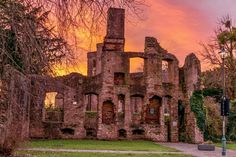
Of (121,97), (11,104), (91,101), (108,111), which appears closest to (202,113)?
(121,97)

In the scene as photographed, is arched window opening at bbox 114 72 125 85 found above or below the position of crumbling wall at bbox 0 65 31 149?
above

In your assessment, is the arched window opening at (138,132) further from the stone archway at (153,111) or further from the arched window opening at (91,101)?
the arched window opening at (91,101)

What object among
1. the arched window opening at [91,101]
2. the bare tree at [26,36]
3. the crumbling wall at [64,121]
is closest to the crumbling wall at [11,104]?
the bare tree at [26,36]

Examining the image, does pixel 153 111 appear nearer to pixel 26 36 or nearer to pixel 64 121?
pixel 64 121

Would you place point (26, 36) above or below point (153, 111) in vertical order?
above

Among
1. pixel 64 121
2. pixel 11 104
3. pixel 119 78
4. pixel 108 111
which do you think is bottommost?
pixel 64 121

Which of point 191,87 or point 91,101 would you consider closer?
point 191,87

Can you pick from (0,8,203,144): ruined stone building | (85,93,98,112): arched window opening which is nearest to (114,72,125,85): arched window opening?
(0,8,203,144): ruined stone building

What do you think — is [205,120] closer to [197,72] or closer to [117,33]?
[197,72]

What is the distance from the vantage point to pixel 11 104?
15.3 meters

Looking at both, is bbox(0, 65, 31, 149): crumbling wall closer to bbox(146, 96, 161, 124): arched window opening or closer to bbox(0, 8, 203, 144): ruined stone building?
bbox(0, 8, 203, 144): ruined stone building

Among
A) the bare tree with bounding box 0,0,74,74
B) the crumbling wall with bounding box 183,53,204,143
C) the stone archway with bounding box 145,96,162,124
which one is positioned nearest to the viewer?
the bare tree with bounding box 0,0,74,74

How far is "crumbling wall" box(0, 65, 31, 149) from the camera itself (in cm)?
1334

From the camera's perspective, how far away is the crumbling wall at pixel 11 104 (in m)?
13.3
